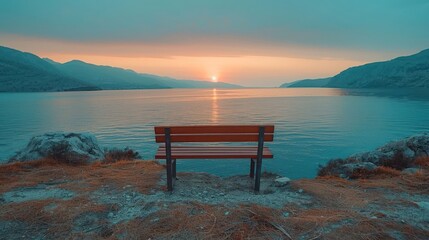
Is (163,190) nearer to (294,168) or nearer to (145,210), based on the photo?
(145,210)

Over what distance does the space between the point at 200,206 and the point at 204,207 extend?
10cm

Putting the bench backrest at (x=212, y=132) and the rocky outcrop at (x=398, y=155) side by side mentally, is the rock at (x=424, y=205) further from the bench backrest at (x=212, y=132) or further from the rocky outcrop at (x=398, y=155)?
the rocky outcrop at (x=398, y=155)

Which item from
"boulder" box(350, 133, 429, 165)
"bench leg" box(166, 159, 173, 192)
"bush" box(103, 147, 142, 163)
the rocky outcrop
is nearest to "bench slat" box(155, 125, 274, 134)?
"bench leg" box(166, 159, 173, 192)

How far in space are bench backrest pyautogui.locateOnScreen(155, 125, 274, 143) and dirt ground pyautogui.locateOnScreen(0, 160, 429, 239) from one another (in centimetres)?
133

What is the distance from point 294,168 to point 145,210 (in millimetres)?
11973

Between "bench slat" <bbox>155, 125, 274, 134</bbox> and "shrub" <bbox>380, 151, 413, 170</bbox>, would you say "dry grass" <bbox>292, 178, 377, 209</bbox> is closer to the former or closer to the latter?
"bench slat" <bbox>155, 125, 274, 134</bbox>

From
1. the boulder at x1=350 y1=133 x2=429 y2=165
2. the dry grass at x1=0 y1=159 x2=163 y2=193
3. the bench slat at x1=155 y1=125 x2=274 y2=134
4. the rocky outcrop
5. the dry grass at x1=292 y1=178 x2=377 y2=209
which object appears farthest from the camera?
the boulder at x1=350 y1=133 x2=429 y2=165

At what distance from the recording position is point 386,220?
4680 millimetres

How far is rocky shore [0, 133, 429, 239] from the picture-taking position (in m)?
4.36

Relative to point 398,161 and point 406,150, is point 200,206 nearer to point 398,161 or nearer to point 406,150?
point 398,161

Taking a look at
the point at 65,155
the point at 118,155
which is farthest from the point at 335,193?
the point at 118,155

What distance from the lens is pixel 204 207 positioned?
5.23 meters

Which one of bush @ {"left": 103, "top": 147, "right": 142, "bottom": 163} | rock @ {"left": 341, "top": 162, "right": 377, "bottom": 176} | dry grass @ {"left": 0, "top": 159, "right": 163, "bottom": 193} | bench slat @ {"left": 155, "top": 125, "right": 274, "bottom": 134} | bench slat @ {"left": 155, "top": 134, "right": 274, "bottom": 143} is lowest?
bush @ {"left": 103, "top": 147, "right": 142, "bottom": 163}

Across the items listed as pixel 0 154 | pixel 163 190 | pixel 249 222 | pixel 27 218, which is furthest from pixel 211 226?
pixel 0 154
